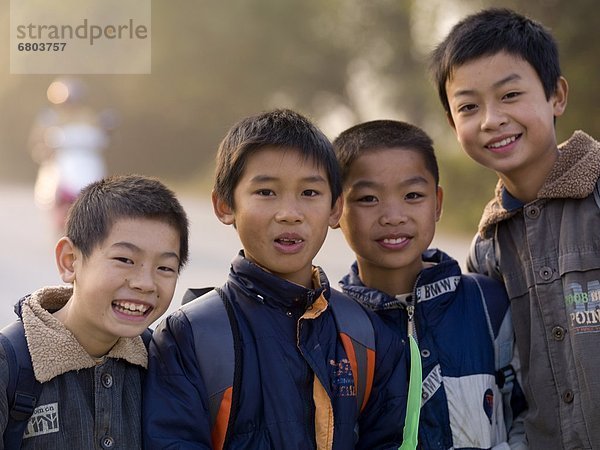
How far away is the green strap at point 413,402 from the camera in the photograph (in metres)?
1.91

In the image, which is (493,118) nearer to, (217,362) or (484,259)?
(484,259)

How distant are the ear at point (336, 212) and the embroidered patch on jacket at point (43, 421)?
0.85 m

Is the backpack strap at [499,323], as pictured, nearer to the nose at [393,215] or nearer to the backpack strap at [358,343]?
the nose at [393,215]

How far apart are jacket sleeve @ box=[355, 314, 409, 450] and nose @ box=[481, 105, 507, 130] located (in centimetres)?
63

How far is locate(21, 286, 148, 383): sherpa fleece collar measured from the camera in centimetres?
171

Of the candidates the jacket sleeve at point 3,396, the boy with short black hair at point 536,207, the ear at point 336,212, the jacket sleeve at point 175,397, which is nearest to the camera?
the jacket sleeve at point 3,396

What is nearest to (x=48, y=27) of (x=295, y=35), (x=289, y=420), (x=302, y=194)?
(x=295, y=35)

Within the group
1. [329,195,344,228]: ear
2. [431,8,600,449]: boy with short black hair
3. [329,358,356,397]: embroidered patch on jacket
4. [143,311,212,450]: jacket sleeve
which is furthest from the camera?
[329,195,344,228]: ear

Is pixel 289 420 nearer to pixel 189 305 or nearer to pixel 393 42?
pixel 189 305

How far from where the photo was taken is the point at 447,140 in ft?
10.3

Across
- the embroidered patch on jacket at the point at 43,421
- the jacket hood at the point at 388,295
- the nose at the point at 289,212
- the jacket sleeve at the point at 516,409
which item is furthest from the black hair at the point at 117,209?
the jacket sleeve at the point at 516,409

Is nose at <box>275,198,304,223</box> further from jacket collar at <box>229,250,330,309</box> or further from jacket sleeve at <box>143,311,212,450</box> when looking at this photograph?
jacket sleeve at <box>143,311,212,450</box>

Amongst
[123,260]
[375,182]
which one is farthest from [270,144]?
[123,260]

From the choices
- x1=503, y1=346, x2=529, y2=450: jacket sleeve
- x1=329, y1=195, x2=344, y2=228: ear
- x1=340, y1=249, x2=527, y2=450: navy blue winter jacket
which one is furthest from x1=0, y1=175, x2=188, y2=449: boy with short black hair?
x1=503, y1=346, x2=529, y2=450: jacket sleeve
